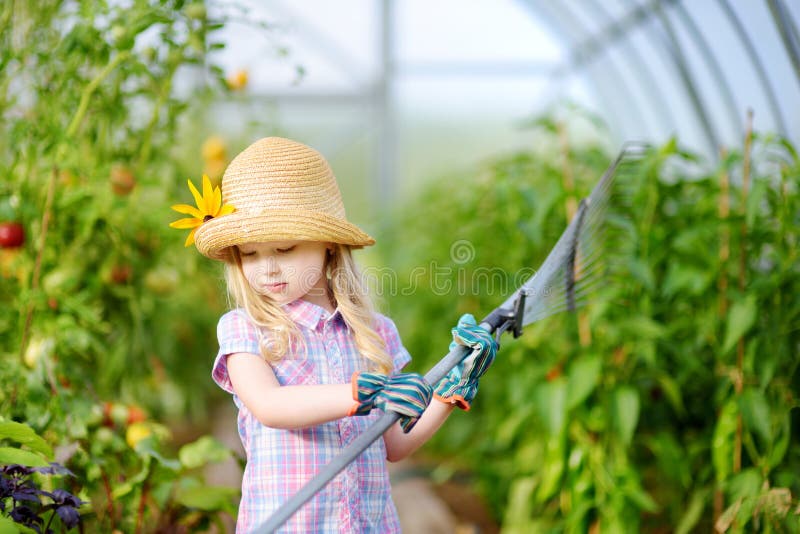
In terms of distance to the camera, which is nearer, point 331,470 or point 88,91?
point 331,470

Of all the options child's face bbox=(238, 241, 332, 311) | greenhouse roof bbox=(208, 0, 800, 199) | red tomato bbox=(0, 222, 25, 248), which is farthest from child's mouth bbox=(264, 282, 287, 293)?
greenhouse roof bbox=(208, 0, 800, 199)

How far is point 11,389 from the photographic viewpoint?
1.95 meters

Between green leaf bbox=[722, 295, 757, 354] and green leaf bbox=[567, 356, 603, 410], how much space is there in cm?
36

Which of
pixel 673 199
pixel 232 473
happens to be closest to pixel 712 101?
pixel 673 199

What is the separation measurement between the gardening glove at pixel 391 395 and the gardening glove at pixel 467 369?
0.14 meters

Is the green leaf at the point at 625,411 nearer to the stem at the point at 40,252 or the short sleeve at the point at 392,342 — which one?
the short sleeve at the point at 392,342

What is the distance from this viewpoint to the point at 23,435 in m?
1.53

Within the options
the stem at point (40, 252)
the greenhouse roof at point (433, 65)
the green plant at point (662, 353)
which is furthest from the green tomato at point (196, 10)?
the greenhouse roof at point (433, 65)

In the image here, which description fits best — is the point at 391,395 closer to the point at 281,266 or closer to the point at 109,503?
the point at 281,266

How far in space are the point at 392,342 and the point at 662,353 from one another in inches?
49.5

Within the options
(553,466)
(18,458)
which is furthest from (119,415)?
(553,466)

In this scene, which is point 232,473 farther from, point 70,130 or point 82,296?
point 70,130

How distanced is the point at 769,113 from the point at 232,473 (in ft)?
9.74

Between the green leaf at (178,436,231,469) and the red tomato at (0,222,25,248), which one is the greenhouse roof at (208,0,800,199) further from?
the green leaf at (178,436,231,469)
